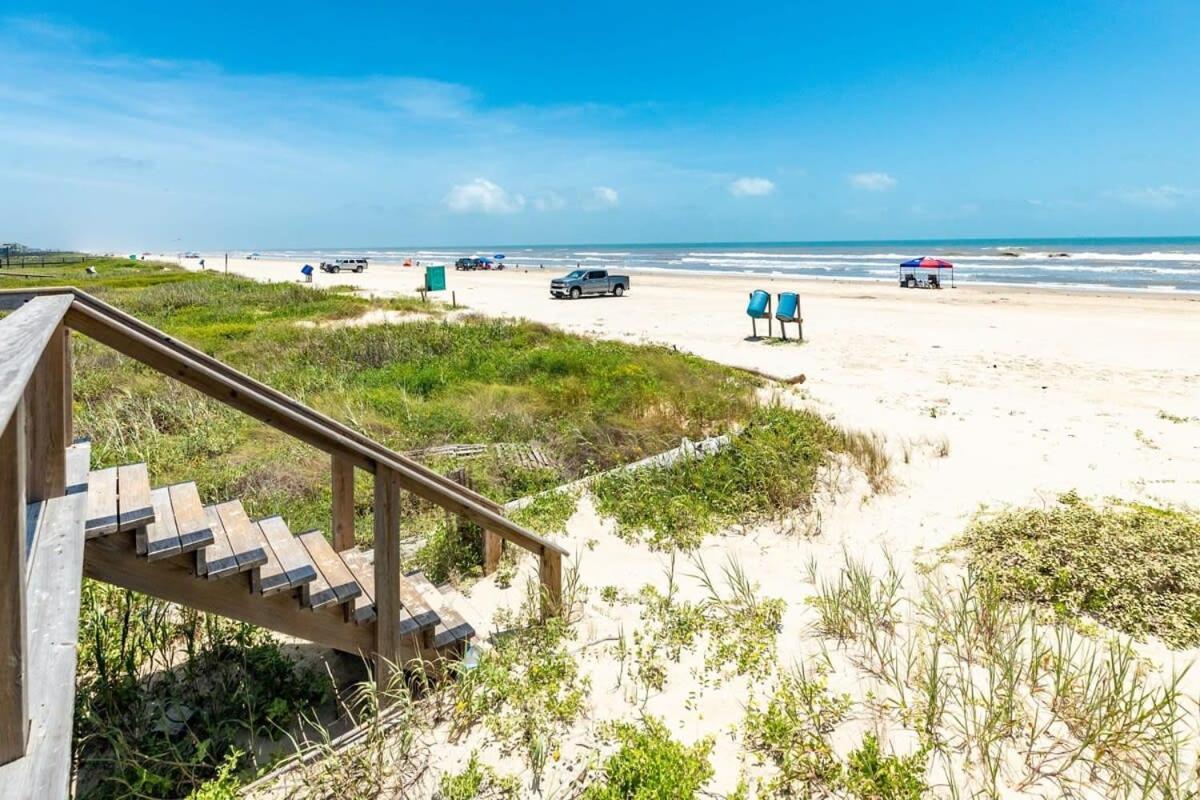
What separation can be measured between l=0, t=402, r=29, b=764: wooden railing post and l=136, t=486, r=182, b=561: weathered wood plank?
4.56 feet

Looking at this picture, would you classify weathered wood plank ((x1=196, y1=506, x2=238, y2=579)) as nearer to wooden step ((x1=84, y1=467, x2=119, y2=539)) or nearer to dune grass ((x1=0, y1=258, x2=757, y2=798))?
wooden step ((x1=84, y1=467, x2=119, y2=539))

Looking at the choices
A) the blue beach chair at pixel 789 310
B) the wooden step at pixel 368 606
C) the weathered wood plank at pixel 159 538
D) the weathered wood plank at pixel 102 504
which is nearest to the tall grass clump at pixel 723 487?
the wooden step at pixel 368 606

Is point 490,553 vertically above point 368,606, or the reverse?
point 368,606

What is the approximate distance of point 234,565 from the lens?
2.90 m

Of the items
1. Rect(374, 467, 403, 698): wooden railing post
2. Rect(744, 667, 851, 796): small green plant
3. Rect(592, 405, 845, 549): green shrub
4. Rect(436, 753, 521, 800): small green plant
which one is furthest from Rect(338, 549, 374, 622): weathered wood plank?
Rect(592, 405, 845, 549): green shrub

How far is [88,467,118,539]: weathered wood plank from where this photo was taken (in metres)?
2.55

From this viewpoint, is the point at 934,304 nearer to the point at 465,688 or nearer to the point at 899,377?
the point at 899,377

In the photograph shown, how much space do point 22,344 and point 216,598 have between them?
1.64 metres

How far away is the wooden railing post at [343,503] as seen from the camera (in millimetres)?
3771

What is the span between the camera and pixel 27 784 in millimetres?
A: 1349

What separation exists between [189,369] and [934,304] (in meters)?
29.3

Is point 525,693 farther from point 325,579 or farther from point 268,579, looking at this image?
point 268,579

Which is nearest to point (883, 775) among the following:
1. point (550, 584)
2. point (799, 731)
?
point (799, 731)

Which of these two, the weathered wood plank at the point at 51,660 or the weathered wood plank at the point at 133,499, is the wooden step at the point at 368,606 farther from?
the weathered wood plank at the point at 51,660
